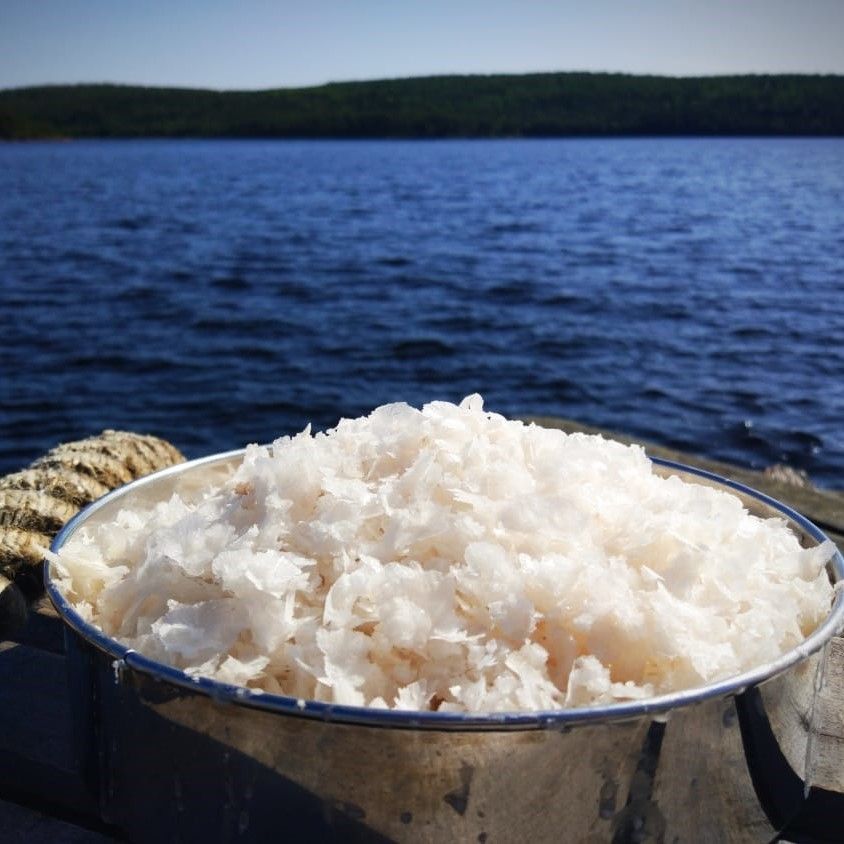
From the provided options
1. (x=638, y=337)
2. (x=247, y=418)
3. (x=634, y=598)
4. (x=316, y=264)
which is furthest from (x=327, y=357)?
(x=634, y=598)

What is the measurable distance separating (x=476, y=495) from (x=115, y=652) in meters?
0.38

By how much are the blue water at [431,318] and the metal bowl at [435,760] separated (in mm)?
6886

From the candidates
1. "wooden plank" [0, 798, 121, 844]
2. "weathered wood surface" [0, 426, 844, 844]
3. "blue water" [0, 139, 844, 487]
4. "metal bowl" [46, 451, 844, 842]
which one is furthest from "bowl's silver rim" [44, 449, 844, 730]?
"blue water" [0, 139, 844, 487]

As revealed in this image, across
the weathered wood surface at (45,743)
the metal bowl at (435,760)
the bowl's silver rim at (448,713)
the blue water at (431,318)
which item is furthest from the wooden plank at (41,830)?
the blue water at (431,318)

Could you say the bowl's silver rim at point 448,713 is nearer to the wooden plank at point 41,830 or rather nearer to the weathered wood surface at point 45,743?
the weathered wood surface at point 45,743

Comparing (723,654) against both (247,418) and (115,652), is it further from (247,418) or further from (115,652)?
(247,418)

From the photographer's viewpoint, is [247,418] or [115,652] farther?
[247,418]

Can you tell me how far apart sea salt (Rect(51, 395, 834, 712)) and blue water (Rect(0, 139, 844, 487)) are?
673 cm

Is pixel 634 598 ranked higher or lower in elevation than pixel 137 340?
higher

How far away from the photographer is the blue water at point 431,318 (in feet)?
30.2

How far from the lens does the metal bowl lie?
0.73 metres

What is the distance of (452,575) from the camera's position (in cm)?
90

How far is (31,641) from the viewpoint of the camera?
1.54 m

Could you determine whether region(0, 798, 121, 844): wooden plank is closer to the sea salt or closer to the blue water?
the sea salt
